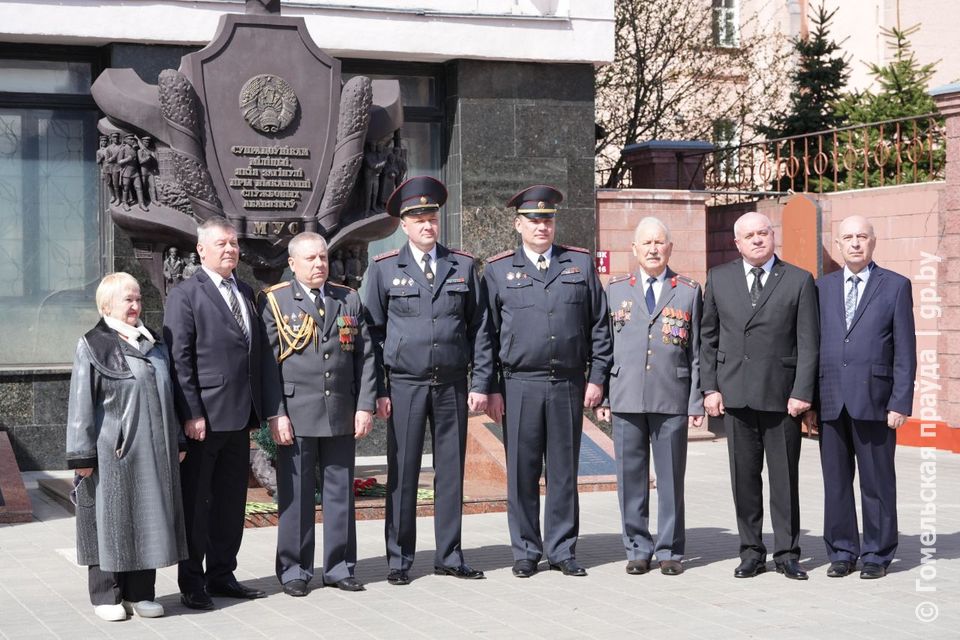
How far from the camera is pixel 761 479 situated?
7.77 metres

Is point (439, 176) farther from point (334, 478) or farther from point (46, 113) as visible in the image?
point (334, 478)

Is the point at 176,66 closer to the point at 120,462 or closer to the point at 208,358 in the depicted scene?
the point at 208,358

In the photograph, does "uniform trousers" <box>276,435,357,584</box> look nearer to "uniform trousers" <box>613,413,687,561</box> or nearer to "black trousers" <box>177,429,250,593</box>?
"black trousers" <box>177,429,250,593</box>

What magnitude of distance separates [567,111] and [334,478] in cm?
712

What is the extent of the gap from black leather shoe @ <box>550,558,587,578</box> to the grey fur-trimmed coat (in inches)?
80.7

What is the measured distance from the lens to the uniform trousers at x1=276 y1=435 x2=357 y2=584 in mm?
7344

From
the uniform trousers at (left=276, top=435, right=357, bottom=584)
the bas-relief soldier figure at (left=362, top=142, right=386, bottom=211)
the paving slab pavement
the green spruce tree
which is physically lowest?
the paving slab pavement

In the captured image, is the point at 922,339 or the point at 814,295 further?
the point at 922,339

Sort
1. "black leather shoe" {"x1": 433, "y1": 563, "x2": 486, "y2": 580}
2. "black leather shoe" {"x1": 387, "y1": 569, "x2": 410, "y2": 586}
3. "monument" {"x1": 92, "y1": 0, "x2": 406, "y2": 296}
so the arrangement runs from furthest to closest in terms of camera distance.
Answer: "monument" {"x1": 92, "y1": 0, "x2": 406, "y2": 296} < "black leather shoe" {"x1": 433, "y1": 563, "x2": 486, "y2": 580} < "black leather shoe" {"x1": 387, "y1": 569, "x2": 410, "y2": 586}

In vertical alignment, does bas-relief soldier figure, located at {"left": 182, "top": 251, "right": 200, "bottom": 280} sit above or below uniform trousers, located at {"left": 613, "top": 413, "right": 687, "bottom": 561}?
above

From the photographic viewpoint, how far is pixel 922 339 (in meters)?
13.7

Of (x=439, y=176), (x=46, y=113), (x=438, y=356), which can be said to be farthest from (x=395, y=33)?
(x=438, y=356)

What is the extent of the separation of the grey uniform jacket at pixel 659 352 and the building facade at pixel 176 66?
18.6ft

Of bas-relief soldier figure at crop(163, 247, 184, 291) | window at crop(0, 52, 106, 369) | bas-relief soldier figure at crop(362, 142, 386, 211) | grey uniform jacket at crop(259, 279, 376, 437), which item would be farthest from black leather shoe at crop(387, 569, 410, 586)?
window at crop(0, 52, 106, 369)
